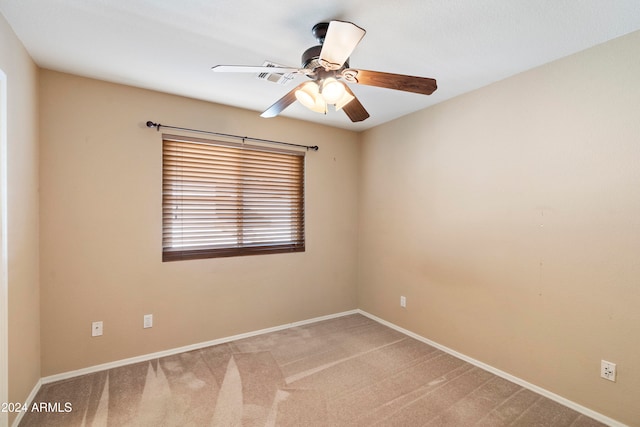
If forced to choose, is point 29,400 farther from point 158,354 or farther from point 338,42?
point 338,42

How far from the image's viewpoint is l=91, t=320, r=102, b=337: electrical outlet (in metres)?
2.37

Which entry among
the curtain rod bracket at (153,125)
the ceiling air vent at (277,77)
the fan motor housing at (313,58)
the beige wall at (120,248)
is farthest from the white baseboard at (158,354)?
the fan motor housing at (313,58)

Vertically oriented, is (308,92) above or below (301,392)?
above

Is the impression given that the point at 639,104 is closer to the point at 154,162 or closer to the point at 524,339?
the point at 524,339

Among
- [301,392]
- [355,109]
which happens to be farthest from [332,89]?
[301,392]

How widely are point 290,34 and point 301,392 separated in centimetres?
245

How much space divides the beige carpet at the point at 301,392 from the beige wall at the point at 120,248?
0.30 meters

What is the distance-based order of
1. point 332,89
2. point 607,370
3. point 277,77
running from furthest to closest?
point 277,77 < point 607,370 < point 332,89

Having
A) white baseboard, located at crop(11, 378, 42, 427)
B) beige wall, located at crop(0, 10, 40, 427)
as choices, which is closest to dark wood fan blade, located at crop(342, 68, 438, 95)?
beige wall, located at crop(0, 10, 40, 427)

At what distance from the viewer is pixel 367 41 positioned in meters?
1.85

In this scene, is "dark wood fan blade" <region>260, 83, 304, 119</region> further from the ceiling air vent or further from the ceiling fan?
the ceiling air vent

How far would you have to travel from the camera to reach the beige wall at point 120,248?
2.25 m

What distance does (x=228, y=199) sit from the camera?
299cm

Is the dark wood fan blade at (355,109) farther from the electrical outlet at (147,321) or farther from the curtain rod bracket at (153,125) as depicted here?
the electrical outlet at (147,321)
